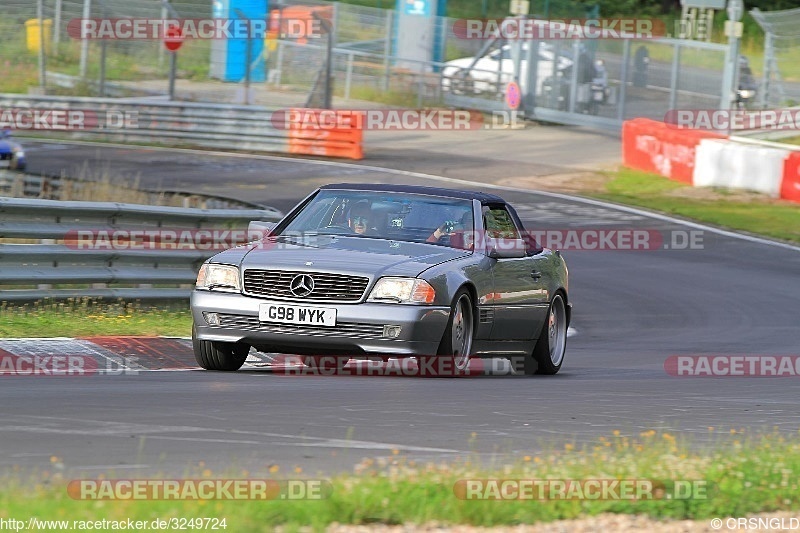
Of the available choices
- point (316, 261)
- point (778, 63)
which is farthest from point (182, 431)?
point (778, 63)

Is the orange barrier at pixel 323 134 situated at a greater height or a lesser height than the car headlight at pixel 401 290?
lesser

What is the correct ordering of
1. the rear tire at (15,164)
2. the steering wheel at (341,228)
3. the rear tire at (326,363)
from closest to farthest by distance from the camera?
the steering wheel at (341,228), the rear tire at (326,363), the rear tire at (15,164)

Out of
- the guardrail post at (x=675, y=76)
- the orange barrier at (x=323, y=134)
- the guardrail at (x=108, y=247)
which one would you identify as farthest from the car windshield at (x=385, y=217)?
the guardrail post at (x=675, y=76)

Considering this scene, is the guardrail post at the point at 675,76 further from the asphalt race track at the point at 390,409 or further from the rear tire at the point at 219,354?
the rear tire at the point at 219,354

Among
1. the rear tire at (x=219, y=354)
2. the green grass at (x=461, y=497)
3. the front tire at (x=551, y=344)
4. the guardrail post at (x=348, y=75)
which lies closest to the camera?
the green grass at (x=461, y=497)

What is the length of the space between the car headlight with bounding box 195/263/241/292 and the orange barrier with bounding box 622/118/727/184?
20.1 metres

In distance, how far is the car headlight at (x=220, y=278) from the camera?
9664 millimetres

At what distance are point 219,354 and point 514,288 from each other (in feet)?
7.27

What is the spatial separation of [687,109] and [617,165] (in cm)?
463

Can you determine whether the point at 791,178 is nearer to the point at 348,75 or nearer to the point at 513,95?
the point at 513,95

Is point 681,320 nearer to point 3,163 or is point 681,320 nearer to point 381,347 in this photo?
point 381,347

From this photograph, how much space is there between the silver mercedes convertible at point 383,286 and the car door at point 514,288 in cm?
1

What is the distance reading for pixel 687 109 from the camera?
3553 cm

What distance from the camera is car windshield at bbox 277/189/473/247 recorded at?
10484mm
